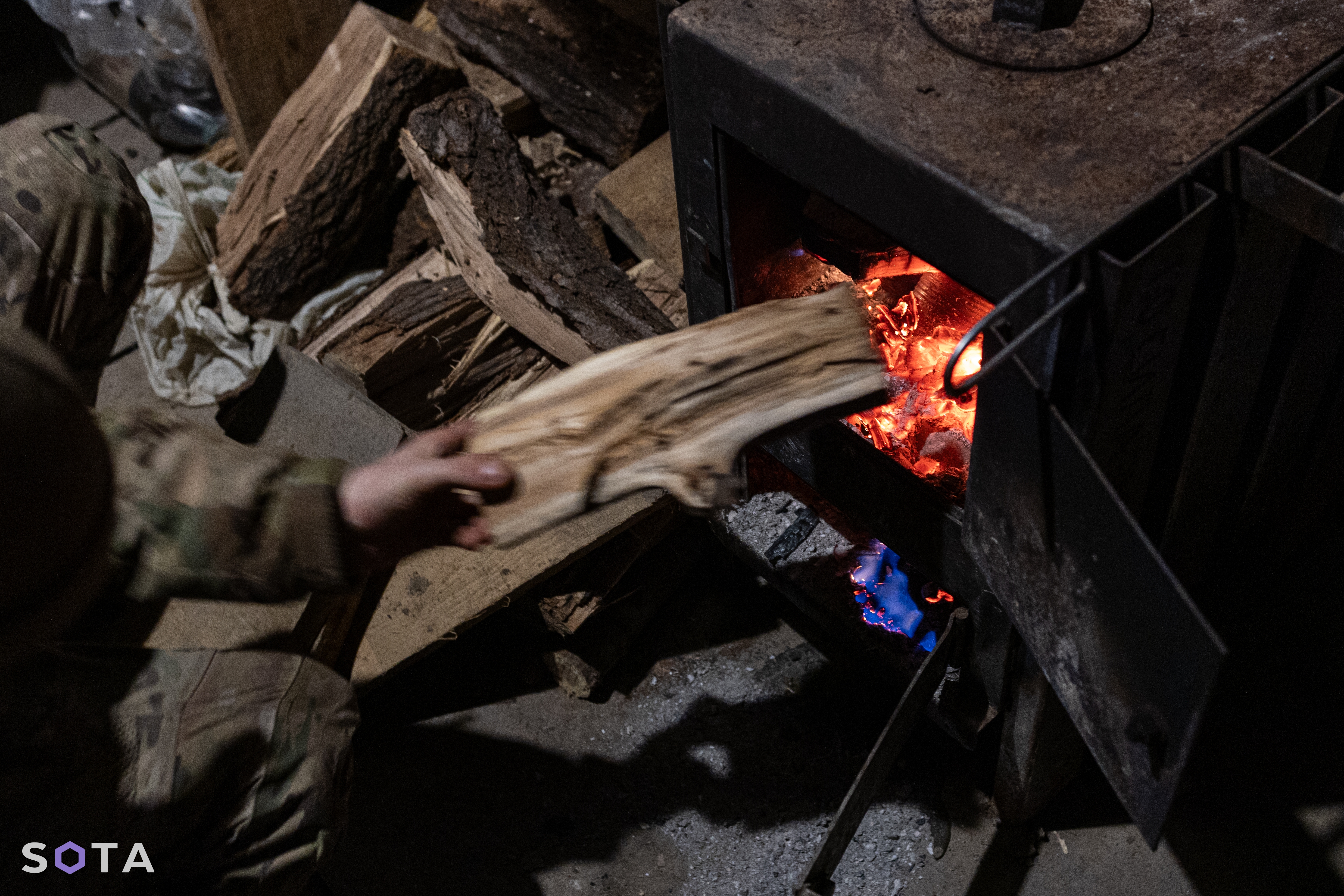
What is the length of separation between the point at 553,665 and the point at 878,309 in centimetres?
126

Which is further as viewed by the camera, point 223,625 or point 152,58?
point 152,58

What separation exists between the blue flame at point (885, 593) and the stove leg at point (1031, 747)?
0.31 m

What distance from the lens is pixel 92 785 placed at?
1935 mm

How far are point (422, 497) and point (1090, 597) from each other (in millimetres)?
1006

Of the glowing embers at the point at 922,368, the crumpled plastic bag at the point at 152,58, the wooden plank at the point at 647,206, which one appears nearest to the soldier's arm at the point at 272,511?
the glowing embers at the point at 922,368

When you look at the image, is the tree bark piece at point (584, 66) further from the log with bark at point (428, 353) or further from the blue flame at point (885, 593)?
the blue flame at point (885, 593)

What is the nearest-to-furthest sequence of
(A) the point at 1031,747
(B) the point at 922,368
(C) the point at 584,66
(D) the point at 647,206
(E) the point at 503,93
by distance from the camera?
1. (A) the point at 1031,747
2. (B) the point at 922,368
3. (D) the point at 647,206
4. (C) the point at 584,66
5. (E) the point at 503,93

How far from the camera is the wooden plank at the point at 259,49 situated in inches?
150

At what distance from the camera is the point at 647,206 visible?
10.7 ft

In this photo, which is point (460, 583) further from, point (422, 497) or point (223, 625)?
point (422, 497)

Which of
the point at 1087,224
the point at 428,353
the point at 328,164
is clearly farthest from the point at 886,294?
the point at 328,164

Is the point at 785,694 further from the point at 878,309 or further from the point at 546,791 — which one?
the point at 878,309

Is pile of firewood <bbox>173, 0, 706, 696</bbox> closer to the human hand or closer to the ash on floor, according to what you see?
the ash on floor

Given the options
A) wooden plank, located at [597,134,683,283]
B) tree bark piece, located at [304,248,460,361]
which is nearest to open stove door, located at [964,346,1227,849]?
wooden plank, located at [597,134,683,283]
